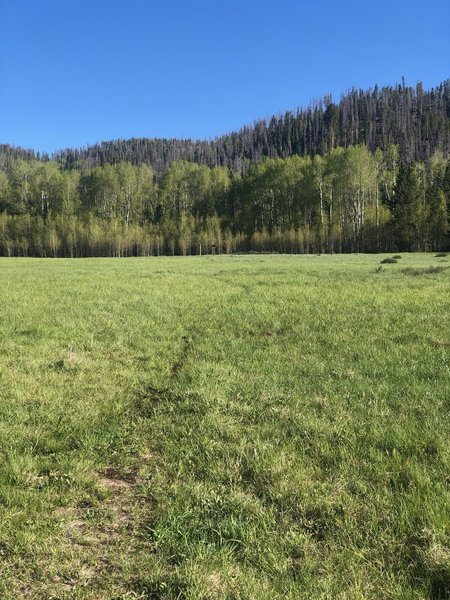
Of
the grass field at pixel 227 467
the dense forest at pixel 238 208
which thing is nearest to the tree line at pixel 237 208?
the dense forest at pixel 238 208

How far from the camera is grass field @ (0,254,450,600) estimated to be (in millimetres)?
3699

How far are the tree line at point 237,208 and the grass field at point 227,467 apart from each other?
86.9 m

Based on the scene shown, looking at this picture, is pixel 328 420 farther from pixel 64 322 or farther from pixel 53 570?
pixel 64 322

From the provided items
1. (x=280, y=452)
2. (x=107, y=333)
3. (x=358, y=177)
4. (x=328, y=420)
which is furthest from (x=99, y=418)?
(x=358, y=177)

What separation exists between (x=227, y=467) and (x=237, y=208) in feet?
449

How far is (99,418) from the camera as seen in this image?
7.18 meters

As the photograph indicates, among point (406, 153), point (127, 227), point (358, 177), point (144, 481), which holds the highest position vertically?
point (406, 153)

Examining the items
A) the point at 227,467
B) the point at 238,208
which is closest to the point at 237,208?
the point at 238,208

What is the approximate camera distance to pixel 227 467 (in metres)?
5.48

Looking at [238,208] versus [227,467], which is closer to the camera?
[227,467]

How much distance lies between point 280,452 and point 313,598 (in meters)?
2.38

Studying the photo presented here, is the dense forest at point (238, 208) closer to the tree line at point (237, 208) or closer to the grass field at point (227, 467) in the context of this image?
the tree line at point (237, 208)

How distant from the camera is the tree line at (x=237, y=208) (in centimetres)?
9481

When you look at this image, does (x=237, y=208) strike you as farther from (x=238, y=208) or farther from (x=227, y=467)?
(x=227, y=467)
